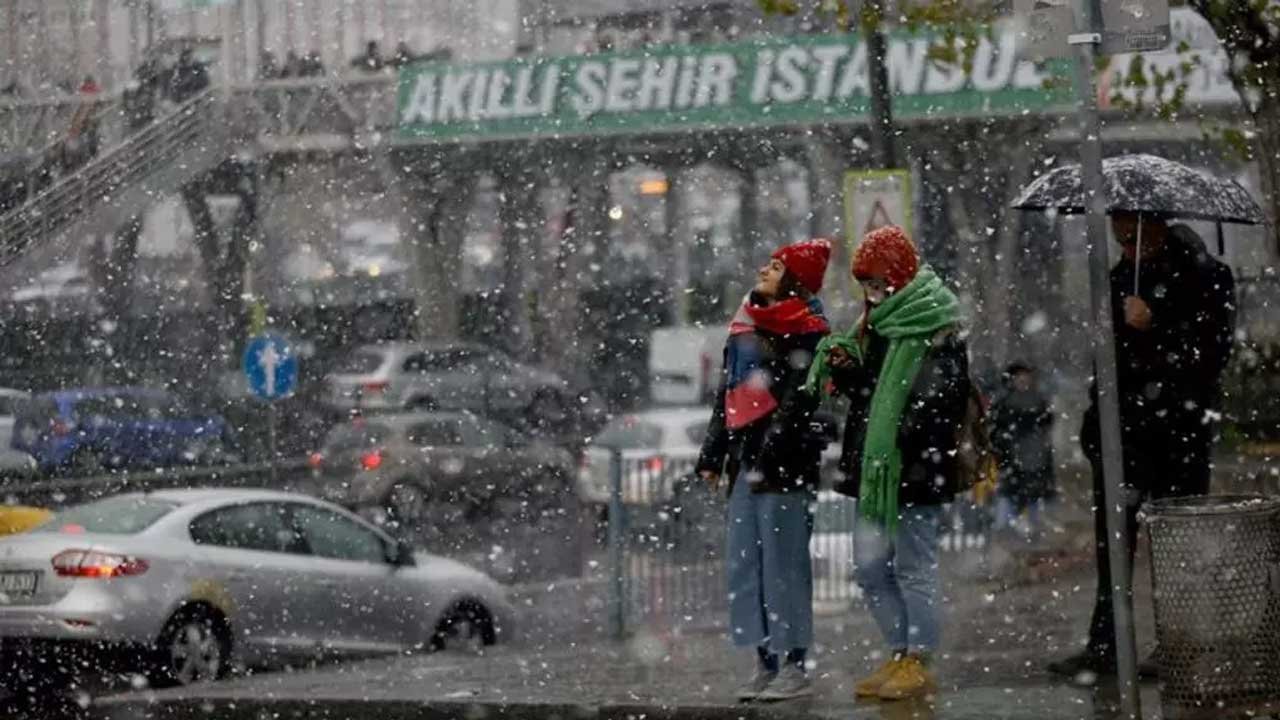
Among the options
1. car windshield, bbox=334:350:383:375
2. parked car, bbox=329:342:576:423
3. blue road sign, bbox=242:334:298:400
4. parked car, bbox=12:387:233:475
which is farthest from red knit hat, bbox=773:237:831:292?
car windshield, bbox=334:350:383:375

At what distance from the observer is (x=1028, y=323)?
1842 inches

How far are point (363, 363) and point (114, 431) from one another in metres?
5.47

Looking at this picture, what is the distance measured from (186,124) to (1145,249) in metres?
26.9

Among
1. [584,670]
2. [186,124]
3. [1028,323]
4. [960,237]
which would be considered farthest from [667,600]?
[1028,323]

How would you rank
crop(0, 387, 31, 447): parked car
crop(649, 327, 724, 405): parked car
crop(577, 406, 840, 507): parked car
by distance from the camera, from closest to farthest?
crop(577, 406, 840, 507): parked car
crop(0, 387, 31, 447): parked car
crop(649, 327, 724, 405): parked car

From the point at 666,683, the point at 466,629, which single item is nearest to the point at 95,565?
the point at 466,629

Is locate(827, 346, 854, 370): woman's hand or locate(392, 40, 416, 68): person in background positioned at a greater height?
locate(392, 40, 416, 68): person in background

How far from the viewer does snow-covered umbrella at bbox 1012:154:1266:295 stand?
30.6 feet

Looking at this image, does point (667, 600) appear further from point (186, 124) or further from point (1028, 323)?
point (1028, 323)

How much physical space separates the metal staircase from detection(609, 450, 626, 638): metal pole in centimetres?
2070

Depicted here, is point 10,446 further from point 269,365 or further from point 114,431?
point 269,365

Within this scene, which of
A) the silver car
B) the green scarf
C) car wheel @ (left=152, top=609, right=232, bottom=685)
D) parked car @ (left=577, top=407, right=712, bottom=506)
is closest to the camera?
the green scarf

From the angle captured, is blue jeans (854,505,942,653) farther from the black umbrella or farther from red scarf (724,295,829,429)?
the black umbrella

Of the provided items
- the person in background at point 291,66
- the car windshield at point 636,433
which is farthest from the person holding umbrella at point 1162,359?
the person in background at point 291,66
